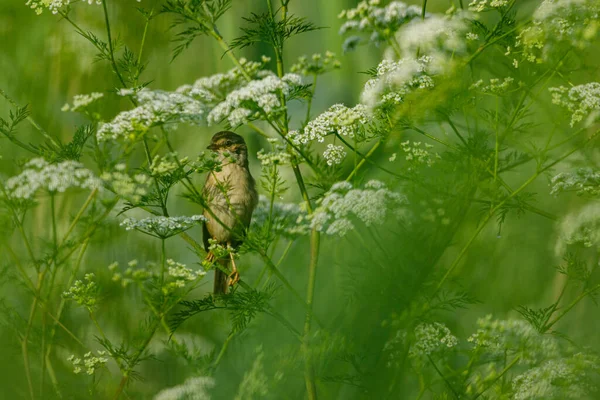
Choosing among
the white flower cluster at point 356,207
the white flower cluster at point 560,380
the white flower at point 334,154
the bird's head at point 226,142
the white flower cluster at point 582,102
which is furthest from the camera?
the bird's head at point 226,142

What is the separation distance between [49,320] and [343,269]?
1.05 meters

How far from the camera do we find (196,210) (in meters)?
2.33

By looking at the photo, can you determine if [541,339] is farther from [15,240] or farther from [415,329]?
[15,240]

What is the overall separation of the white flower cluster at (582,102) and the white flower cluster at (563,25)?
0.09 meters

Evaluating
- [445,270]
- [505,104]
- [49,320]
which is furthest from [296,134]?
[49,320]

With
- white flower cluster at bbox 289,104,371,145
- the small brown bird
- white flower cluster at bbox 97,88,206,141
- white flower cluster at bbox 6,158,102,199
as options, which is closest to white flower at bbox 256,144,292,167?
white flower cluster at bbox 289,104,371,145

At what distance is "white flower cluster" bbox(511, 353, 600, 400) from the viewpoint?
1.34 m

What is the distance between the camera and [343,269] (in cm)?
129

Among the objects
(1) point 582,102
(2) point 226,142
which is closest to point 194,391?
(1) point 582,102

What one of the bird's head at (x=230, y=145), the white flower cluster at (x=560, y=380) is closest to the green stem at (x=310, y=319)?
the white flower cluster at (x=560, y=380)

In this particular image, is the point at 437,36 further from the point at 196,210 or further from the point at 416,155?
the point at 196,210

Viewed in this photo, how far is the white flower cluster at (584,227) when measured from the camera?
1.48m

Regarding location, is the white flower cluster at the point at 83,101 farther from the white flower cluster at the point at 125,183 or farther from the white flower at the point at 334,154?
the white flower at the point at 334,154

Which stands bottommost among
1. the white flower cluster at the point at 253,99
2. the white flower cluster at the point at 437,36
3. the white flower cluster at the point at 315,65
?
the white flower cluster at the point at 253,99
